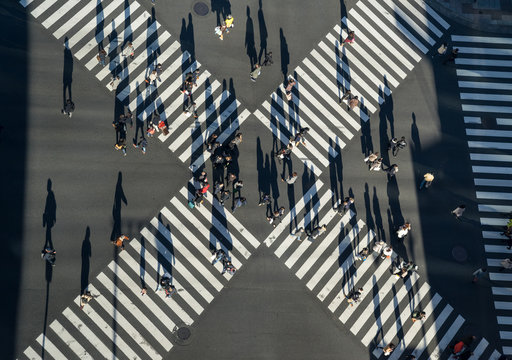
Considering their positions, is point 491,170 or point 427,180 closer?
point 427,180

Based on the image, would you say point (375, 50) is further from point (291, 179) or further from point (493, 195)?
point (493, 195)

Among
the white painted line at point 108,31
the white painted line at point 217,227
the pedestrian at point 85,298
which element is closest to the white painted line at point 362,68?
the white painted line at point 108,31

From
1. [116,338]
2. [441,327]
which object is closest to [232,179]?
[116,338]

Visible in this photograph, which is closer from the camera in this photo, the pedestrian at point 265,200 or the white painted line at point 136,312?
the white painted line at point 136,312

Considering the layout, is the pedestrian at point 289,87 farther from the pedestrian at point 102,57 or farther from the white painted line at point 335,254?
the pedestrian at point 102,57

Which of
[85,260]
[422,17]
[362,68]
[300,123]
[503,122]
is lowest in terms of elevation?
[85,260]

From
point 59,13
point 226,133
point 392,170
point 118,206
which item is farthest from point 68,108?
point 392,170

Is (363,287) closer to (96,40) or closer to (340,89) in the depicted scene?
(340,89)

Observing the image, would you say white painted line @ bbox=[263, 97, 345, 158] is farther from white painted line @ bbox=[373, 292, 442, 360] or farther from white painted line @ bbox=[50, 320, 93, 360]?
white painted line @ bbox=[50, 320, 93, 360]
